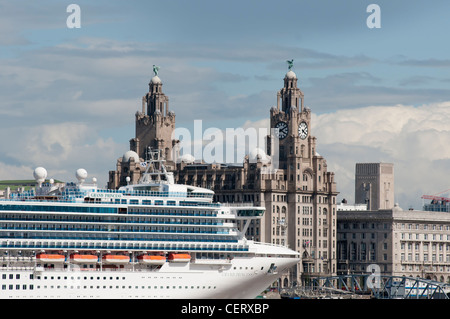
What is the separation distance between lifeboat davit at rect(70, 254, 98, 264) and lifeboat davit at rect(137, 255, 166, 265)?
568 centimetres

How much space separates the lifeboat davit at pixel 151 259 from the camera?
155m

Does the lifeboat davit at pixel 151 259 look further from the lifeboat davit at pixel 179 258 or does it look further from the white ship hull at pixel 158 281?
the lifeboat davit at pixel 179 258

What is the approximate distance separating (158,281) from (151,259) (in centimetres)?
303

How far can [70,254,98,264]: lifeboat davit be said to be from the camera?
15250 centimetres

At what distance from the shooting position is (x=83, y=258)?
153 meters

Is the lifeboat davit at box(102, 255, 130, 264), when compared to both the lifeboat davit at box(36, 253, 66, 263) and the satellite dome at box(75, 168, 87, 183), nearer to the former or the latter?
the lifeboat davit at box(36, 253, 66, 263)

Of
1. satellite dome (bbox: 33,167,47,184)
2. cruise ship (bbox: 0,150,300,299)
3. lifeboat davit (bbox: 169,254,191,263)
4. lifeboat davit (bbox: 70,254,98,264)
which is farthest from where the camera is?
satellite dome (bbox: 33,167,47,184)

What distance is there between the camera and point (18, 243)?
151500mm

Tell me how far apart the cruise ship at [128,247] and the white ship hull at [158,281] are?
0.39 feet

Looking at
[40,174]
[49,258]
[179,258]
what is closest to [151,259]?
[179,258]

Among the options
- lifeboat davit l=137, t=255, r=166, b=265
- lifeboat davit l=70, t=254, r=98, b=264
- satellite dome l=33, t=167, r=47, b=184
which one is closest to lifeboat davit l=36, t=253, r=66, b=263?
lifeboat davit l=70, t=254, r=98, b=264

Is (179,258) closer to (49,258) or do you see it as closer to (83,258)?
(83,258)

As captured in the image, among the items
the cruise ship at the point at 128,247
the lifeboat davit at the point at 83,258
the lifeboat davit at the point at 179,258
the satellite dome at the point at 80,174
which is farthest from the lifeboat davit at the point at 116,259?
the satellite dome at the point at 80,174
